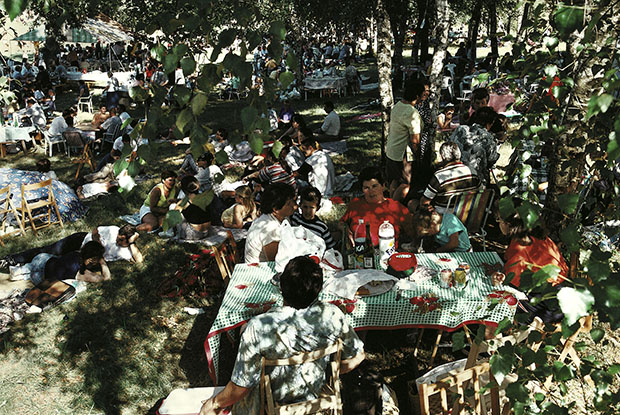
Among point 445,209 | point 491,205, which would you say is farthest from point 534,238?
point 491,205

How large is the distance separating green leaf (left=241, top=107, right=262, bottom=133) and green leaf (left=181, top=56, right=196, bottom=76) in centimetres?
24

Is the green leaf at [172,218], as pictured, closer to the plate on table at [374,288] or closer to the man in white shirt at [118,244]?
the plate on table at [374,288]

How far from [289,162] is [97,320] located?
3975 millimetres

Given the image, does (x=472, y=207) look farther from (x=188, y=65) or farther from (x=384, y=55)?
(x=188, y=65)

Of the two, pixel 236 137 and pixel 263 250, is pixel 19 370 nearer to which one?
pixel 263 250

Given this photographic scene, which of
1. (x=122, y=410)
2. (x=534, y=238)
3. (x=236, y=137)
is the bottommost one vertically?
(x=122, y=410)

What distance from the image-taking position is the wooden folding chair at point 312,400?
9.28 ft

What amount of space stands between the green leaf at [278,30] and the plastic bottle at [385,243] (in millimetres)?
2921

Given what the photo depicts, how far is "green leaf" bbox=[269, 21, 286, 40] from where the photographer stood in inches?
67.7

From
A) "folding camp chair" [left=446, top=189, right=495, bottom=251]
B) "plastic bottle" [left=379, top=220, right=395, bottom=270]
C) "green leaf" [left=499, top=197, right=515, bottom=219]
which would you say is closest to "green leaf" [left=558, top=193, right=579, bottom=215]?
"green leaf" [left=499, top=197, right=515, bottom=219]

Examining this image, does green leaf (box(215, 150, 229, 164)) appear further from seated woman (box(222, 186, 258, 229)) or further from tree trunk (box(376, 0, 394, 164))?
tree trunk (box(376, 0, 394, 164))

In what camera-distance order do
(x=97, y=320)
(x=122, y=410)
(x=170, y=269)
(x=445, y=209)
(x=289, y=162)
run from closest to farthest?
(x=122, y=410) < (x=97, y=320) < (x=445, y=209) < (x=170, y=269) < (x=289, y=162)

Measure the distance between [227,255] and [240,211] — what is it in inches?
69.2

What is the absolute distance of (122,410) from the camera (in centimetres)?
419
